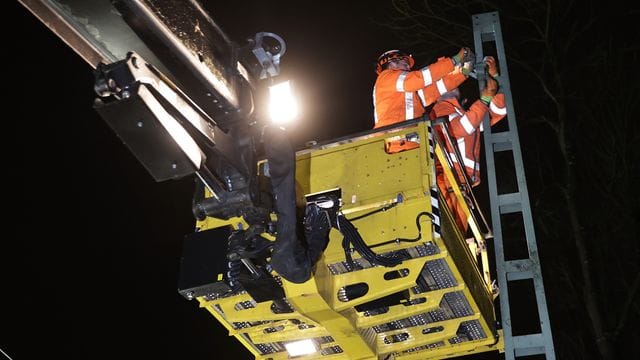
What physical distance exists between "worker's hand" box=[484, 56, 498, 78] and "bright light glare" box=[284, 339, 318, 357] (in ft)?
11.1

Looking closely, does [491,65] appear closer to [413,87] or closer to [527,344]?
[413,87]

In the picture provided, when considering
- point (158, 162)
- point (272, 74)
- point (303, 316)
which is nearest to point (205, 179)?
point (158, 162)

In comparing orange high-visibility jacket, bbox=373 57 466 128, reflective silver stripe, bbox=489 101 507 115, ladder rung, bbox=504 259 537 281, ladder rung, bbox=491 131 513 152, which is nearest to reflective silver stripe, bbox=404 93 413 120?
orange high-visibility jacket, bbox=373 57 466 128

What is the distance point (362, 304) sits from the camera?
6258 millimetres

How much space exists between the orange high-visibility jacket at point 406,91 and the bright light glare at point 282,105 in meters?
3.07

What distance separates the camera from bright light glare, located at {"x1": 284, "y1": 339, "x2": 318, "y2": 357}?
280 inches

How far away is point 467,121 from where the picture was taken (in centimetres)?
798

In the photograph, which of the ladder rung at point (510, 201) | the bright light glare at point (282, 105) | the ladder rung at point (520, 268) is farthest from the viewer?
the ladder rung at point (510, 201)

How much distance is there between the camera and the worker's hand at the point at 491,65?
7578 mm

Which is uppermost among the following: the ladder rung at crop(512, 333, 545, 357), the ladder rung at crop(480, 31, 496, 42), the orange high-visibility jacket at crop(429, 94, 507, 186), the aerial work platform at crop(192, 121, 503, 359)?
the ladder rung at crop(480, 31, 496, 42)

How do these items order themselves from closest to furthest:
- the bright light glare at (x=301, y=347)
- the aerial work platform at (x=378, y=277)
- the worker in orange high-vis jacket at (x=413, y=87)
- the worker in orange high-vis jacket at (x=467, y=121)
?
1. the aerial work platform at (x=378, y=277)
2. the bright light glare at (x=301, y=347)
3. the worker in orange high-vis jacket at (x=467, y=121)
4. the worker in orange high-vis jacket at (x=413, y=87)

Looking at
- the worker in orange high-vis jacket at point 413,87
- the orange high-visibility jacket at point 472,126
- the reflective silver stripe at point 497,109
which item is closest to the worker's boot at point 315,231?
the orange high-visibility jacket at point 472,126

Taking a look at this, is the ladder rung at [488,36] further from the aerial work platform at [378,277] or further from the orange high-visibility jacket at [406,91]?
the aerial work platform at [378,277]

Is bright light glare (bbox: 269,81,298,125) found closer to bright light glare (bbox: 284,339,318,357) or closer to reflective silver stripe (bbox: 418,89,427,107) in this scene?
bright light glare (bbox: 284,339,318,357)
